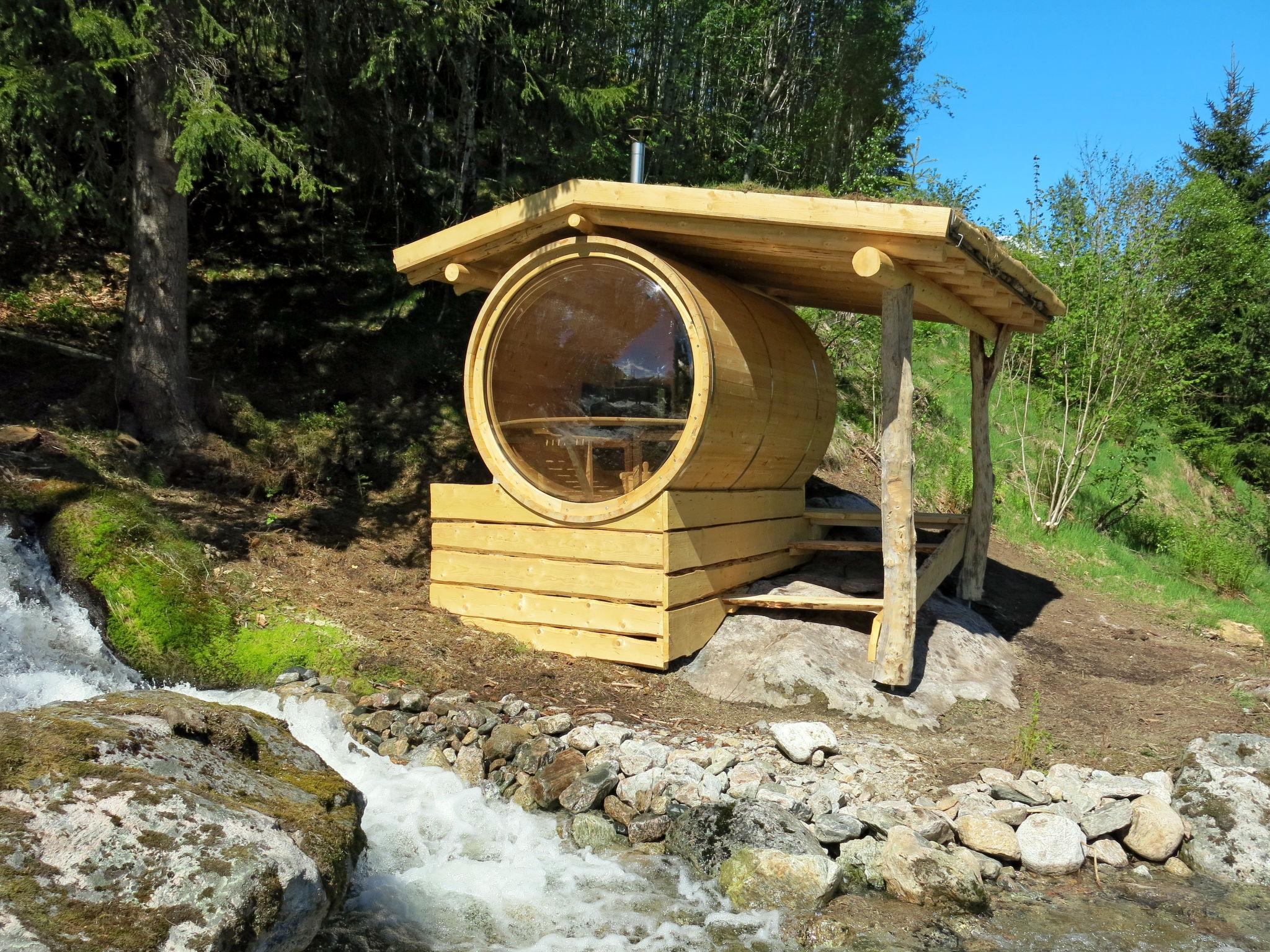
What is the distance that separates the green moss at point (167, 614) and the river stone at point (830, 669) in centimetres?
265

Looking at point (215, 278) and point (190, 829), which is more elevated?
point (215, 278)

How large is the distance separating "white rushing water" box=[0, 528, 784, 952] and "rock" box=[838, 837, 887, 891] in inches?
21.3

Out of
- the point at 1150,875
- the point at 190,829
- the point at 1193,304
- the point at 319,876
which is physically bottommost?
the point at 1150,875

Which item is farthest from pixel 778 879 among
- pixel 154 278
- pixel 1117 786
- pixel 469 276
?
pixel 154 278

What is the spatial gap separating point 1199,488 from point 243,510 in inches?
800

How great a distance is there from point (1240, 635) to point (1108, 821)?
6.01 meters

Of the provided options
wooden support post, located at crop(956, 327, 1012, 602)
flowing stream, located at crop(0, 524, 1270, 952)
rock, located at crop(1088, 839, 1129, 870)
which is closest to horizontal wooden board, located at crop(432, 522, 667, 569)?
flowing stream, located at crop(0, 524, 1270, 952)

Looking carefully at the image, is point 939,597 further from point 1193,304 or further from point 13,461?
point 1193,304

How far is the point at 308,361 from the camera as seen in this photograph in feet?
37.7

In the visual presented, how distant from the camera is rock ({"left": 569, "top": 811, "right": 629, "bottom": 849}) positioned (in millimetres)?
4859

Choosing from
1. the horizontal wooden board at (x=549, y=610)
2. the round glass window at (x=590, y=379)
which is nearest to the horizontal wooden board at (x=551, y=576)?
the horizontal wooden board at (x=549, y=610)

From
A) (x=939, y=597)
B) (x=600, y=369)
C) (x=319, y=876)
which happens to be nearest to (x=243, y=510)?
(x=600, y=369)

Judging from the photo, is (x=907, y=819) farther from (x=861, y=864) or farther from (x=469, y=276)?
(x=469, y=276)

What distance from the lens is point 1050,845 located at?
482 cm
